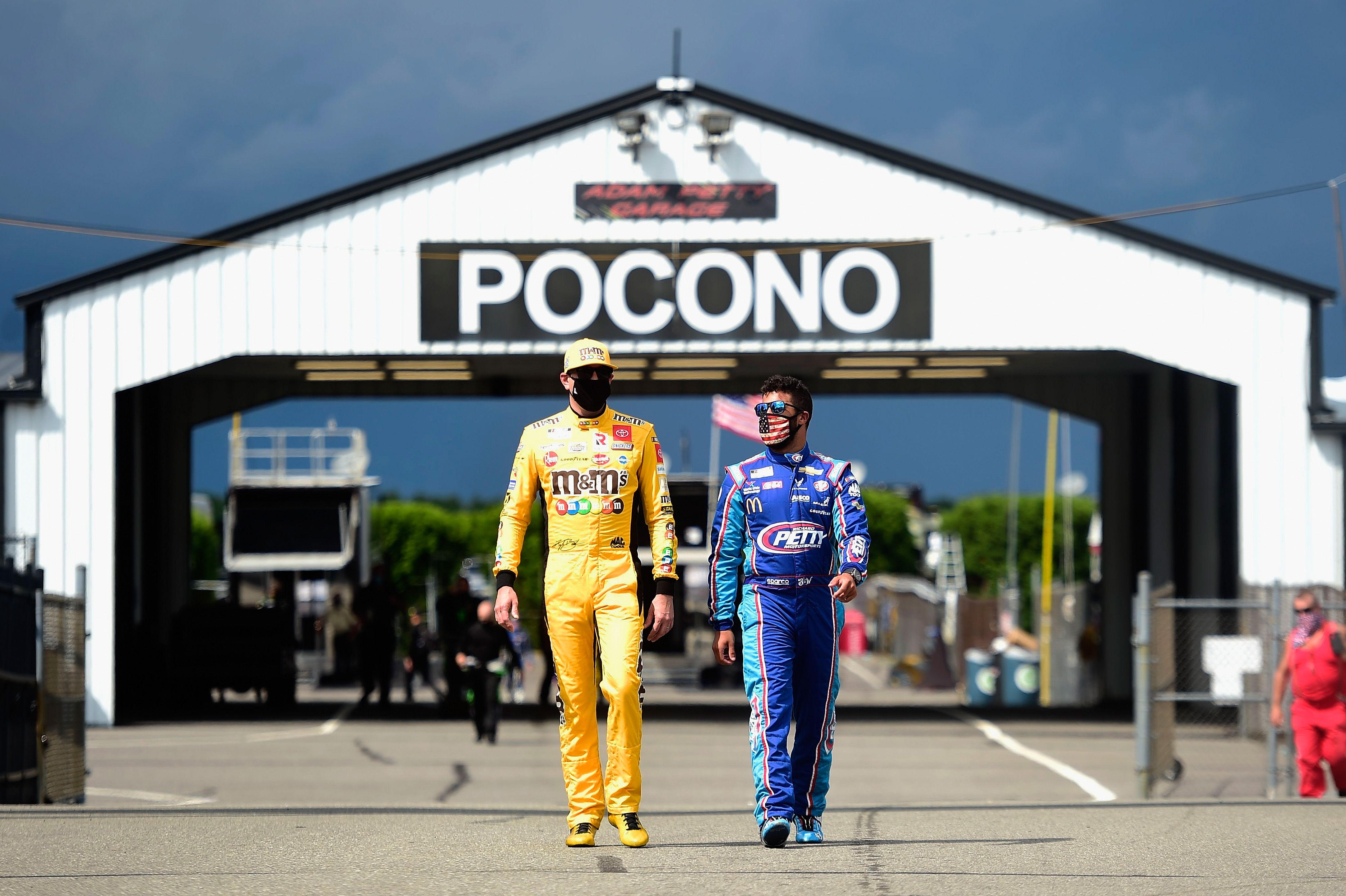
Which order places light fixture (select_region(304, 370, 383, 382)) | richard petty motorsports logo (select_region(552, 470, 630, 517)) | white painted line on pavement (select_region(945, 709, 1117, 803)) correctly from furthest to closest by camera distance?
light fixture (select_region(304, 370, 383, 382)), white painted line on pavement (select_region(945, 709, 1117, 803)), richard petty motorsports logo (select_region(552, 470, 630, 517))

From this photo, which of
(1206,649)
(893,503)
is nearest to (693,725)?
(1206,649)

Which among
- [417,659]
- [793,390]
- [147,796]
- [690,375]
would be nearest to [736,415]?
[690,375]

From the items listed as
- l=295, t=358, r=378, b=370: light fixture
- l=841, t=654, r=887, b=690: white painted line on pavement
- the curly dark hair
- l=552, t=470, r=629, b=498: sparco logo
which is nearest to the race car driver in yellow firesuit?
l=552, t=470, r=629, b=498: sparco logo

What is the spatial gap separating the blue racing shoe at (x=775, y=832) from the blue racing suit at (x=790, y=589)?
0.14 metres

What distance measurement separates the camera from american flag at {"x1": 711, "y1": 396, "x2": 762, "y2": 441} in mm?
26891

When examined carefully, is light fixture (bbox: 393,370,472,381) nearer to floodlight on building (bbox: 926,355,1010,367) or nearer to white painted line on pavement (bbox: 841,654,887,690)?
floodlight on building (bbox: 926,355,1010,367)

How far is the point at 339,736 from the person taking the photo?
17672mm

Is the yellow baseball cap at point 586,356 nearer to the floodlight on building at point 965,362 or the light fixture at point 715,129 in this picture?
the light fixture at point 715,129

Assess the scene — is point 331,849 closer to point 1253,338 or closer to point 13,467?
point 13,467

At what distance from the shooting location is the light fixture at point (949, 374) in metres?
22.3

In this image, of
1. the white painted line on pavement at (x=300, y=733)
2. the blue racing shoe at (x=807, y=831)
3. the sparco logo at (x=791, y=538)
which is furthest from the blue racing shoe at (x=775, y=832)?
the white painted line on pavement at (x=300, y=733)

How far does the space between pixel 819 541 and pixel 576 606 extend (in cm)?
105

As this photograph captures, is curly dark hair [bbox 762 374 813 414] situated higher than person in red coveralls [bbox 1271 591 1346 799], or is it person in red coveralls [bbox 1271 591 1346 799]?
curly dark hair [bbox 762 374 813 414]

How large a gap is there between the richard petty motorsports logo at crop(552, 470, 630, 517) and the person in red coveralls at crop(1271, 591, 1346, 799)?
7416 millimetres
